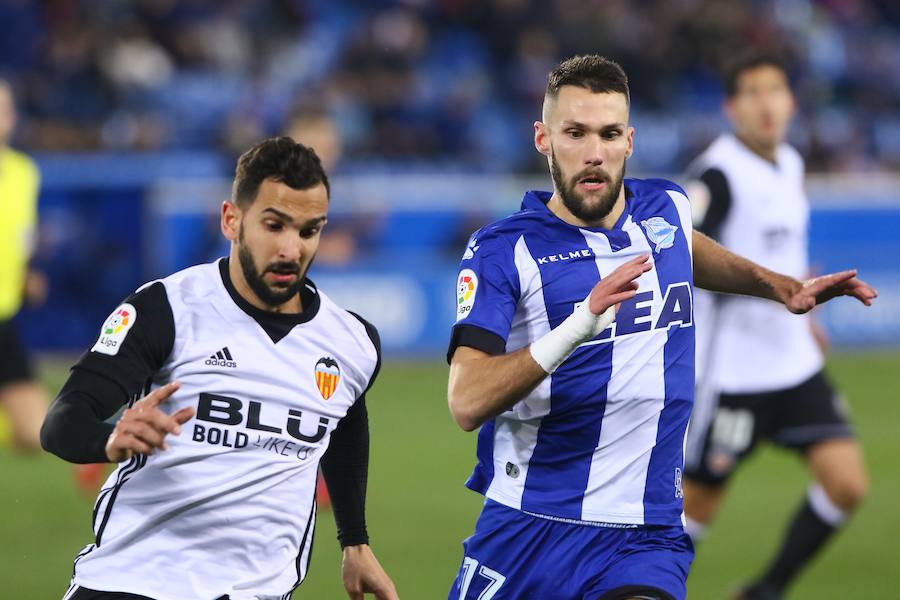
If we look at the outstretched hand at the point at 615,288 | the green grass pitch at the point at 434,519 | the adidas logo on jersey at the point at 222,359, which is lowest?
the green grass pitch at the point at 434,519

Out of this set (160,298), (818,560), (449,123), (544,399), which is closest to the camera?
(160,298)

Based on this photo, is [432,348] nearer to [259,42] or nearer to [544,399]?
[259,42]

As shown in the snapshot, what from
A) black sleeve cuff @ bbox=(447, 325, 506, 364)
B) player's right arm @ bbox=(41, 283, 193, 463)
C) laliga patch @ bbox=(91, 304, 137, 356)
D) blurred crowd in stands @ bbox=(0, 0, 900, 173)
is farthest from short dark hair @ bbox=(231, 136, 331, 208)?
blurred crowd in stands @ bbox=(0, 0, 900, 173)

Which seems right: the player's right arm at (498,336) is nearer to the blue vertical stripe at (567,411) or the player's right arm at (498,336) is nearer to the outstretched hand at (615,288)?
the outstretched hand at (615,288)

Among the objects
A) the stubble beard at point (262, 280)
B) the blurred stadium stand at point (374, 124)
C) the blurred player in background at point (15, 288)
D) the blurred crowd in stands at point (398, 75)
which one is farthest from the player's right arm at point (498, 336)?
the blurred crowd in stands at point (398, 75)

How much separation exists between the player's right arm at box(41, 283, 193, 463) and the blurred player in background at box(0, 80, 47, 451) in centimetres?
508

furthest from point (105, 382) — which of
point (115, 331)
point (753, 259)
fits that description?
point (753, 259)

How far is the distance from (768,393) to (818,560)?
1.43m

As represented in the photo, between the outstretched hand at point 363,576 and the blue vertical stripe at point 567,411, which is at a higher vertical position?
the blue vertical stripe at point 567,411

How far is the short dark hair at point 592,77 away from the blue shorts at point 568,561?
1.33m

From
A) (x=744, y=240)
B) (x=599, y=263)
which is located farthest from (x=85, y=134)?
(x=599, y=263)

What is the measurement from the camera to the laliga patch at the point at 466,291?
436cm

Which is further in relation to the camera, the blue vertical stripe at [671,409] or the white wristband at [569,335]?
the blue vertical stripe at [671,409]

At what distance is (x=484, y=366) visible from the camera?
419cm
